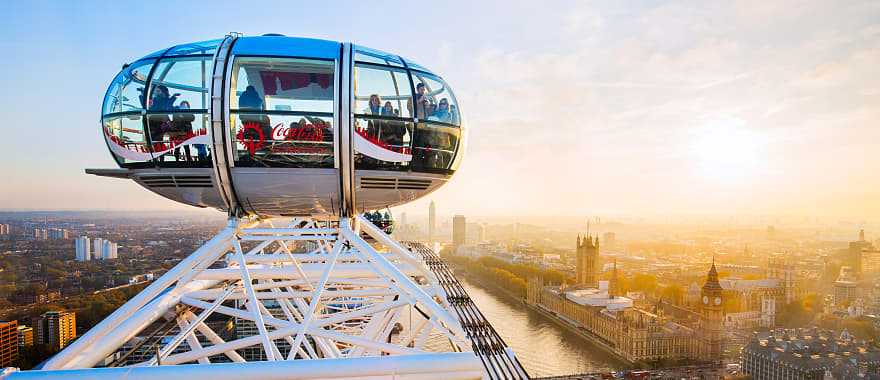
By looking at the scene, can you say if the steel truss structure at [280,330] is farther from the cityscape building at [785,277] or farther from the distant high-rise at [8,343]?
the cityscape building at [785,277]

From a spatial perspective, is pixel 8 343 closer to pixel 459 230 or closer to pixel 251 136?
pixel 251 136

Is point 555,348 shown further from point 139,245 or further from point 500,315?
point 139,245

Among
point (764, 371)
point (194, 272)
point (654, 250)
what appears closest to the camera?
point (194, 272)

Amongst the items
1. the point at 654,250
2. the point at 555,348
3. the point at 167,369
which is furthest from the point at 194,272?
the point at 654,250

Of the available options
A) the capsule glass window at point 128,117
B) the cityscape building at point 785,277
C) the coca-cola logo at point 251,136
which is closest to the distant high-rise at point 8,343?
the capsule glass window at point 128,117

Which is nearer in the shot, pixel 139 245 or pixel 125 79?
pixel 125 79
